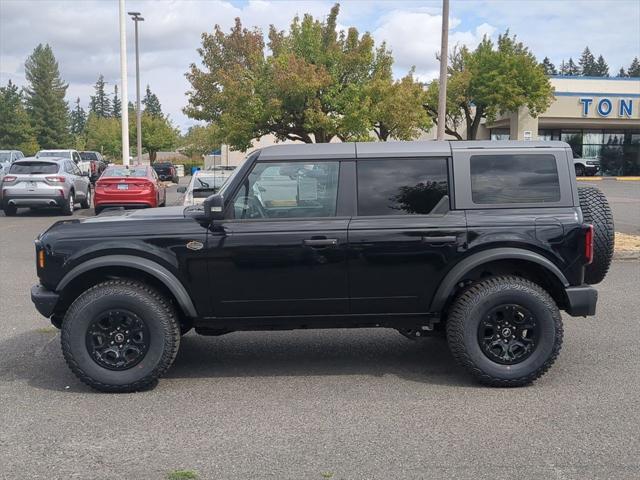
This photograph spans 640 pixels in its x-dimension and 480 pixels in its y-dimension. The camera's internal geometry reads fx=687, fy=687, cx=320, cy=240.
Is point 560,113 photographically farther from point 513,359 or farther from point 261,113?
point 513,359

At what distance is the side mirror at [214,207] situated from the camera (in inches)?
203

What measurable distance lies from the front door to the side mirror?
70 millimetres

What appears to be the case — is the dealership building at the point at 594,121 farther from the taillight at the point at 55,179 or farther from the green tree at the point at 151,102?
the green tree at the point at 151,102

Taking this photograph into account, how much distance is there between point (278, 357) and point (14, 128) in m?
78.6

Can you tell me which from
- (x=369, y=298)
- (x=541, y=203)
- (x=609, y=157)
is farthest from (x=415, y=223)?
(x=609, y=157)

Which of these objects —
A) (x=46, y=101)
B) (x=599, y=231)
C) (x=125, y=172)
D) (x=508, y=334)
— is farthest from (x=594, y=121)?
(x=46, y=101)

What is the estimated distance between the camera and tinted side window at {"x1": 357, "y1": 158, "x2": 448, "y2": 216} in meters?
5.34

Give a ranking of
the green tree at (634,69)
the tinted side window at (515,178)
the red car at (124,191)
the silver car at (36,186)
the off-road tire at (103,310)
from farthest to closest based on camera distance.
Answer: the green tree at (634,69), the silver car at (36,186), the red car at (124,191), the tinted side window at (515,178), the off-road tire at (103,310)

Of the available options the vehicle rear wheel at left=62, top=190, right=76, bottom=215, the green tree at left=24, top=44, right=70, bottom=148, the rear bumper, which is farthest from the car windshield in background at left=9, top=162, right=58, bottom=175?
the green tree at left=24, top=44, right=70, bottom=148

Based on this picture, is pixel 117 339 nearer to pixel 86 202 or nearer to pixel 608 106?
pixel 86 202

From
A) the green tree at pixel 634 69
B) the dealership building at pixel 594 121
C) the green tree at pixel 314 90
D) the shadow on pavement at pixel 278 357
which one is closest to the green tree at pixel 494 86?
the dealership building at pixel 594 121

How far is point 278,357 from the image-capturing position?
6.20m

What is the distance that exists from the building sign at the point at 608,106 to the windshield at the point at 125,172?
30094 millimetres

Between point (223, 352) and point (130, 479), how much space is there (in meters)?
2.61
